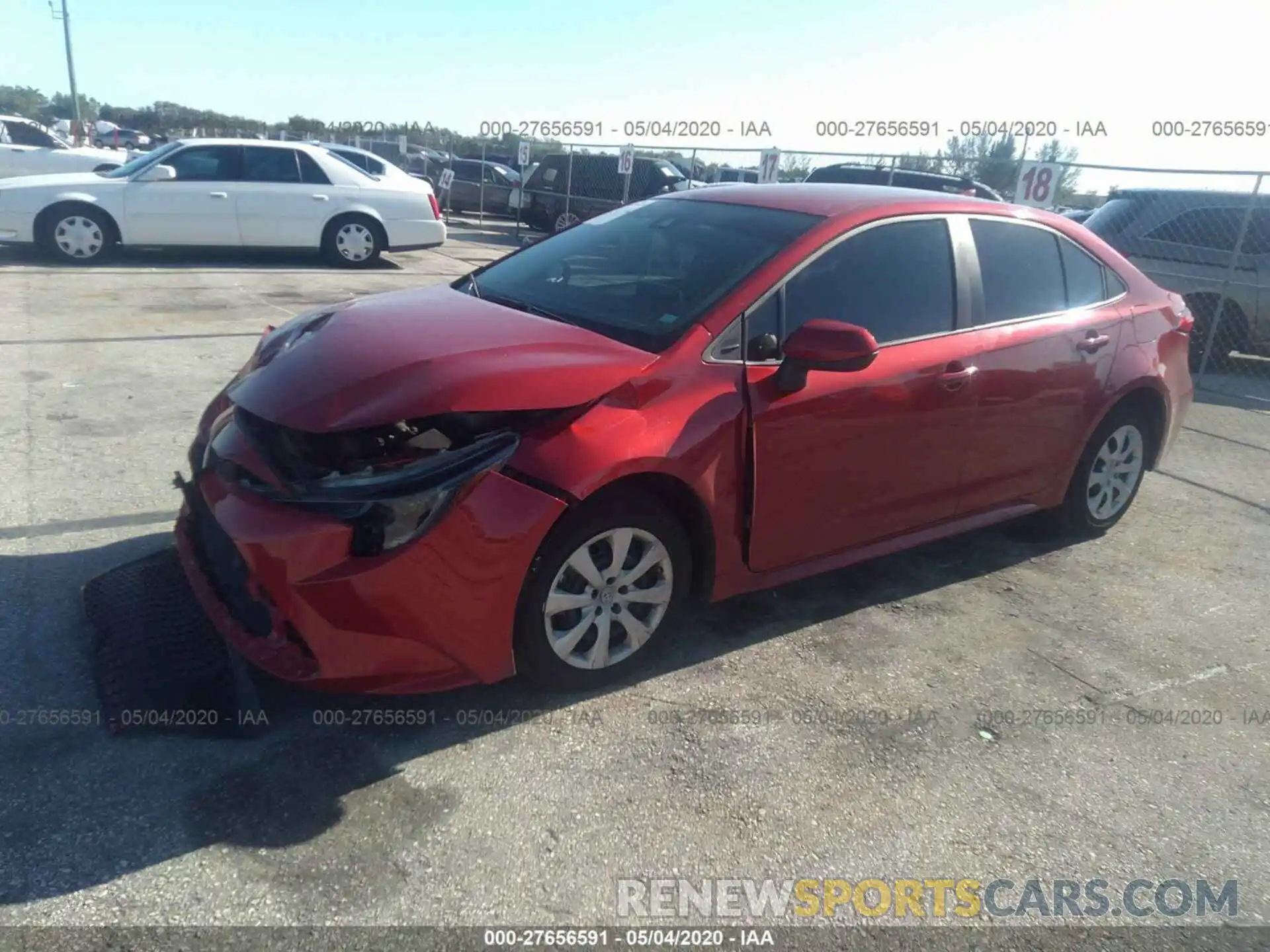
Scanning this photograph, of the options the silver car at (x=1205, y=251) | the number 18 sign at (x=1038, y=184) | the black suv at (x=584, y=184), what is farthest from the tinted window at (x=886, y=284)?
the black suv at (x=584, y=184)

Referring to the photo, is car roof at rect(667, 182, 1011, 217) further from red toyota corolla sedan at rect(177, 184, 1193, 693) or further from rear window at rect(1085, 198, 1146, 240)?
rear window at rect(1085, 198, 1146, 240)

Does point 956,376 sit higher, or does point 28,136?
point 28,136

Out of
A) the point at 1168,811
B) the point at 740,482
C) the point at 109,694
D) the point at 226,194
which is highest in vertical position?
the point at 226,194

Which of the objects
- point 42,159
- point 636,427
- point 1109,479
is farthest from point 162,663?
point 42,159

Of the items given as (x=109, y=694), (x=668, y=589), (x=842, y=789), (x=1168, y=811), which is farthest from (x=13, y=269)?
(x=1168, y=811)

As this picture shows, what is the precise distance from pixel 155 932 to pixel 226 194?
36.8 ft

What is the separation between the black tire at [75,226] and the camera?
1113 centimetres

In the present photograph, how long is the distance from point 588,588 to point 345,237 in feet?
35.2

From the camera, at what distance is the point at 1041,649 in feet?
13.1

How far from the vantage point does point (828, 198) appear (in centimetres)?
414

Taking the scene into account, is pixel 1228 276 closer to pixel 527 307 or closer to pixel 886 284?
pixel 886 284

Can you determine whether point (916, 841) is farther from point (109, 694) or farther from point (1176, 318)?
point (1176, 318)

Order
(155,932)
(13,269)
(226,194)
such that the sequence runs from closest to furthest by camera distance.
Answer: (155,932) < (13,269) < (226,194)

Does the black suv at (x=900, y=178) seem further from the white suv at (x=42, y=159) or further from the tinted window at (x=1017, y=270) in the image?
the white suv at (x=42, y=159)
